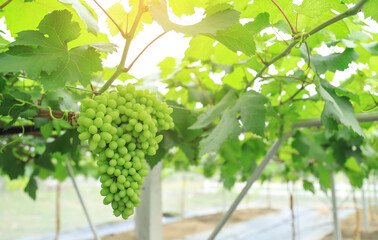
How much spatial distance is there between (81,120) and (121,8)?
40 cm

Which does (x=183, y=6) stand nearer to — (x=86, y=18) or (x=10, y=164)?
(x=86, y=18)

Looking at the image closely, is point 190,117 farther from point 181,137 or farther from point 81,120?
point 81,120

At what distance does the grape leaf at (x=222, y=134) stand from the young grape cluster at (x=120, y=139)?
30 cm

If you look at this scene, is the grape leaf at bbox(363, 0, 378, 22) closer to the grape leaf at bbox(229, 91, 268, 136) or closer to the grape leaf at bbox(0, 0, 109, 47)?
the grape leaf at bbox(229, 91, 268, 136)

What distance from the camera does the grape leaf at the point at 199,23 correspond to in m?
0.56

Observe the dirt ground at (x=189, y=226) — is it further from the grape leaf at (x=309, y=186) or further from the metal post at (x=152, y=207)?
the grape leaf at (x=309, y=186)

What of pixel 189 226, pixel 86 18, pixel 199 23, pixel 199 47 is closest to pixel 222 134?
pixel 199 47

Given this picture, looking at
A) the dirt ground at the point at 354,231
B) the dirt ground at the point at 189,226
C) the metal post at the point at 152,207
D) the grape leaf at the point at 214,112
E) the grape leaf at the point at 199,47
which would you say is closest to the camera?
the grape leaf at the point at 199,47

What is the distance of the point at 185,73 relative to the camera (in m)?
1.31

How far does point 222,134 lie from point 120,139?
0.42 meters

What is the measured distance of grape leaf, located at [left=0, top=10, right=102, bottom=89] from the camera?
0.60 metres

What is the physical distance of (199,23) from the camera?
0.60 metres

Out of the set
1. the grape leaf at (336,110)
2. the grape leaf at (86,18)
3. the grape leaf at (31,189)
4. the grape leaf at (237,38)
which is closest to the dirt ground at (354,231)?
the grape leaf at (336,110)

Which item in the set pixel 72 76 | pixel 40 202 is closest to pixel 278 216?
pixel 40 202
